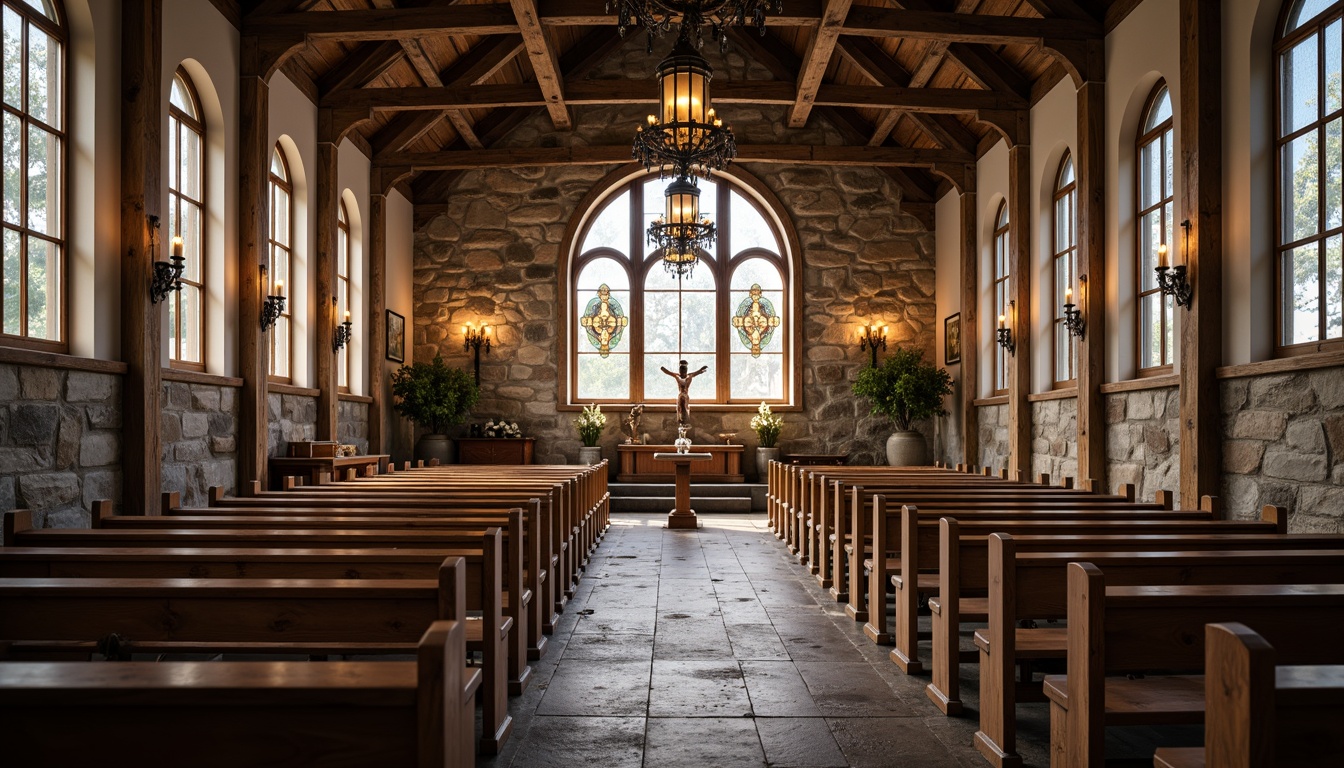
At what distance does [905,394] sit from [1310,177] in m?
6.54

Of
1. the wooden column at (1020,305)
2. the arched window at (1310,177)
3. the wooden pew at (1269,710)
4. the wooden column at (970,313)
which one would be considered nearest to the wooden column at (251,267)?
the wooden column at (1020,305)

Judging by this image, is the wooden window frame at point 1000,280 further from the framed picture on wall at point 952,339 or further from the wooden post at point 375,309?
the wooden post at point 375,309

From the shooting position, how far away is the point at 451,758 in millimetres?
1511

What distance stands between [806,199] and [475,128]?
458 cm

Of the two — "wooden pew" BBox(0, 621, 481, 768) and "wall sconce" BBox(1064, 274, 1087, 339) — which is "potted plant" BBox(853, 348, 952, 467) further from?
"wooden pew" BBox(0, 621, 481, 768)

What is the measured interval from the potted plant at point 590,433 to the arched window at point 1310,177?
8.55 m

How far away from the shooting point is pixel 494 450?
496 inches

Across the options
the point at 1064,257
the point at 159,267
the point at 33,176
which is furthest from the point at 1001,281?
the point at 33,176

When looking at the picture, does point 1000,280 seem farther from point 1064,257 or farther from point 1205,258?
point 1205,258

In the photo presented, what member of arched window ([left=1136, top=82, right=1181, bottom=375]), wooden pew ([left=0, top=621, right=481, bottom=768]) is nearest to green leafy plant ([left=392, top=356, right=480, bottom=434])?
arched window ([left=1136, top=82, right=1181, bottom=375])

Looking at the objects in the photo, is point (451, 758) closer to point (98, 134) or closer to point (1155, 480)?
point (98, 134)

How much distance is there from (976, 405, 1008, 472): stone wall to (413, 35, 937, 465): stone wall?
1.85 meters

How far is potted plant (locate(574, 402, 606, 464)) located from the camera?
42.0ft

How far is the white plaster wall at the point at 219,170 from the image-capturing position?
7195mm
